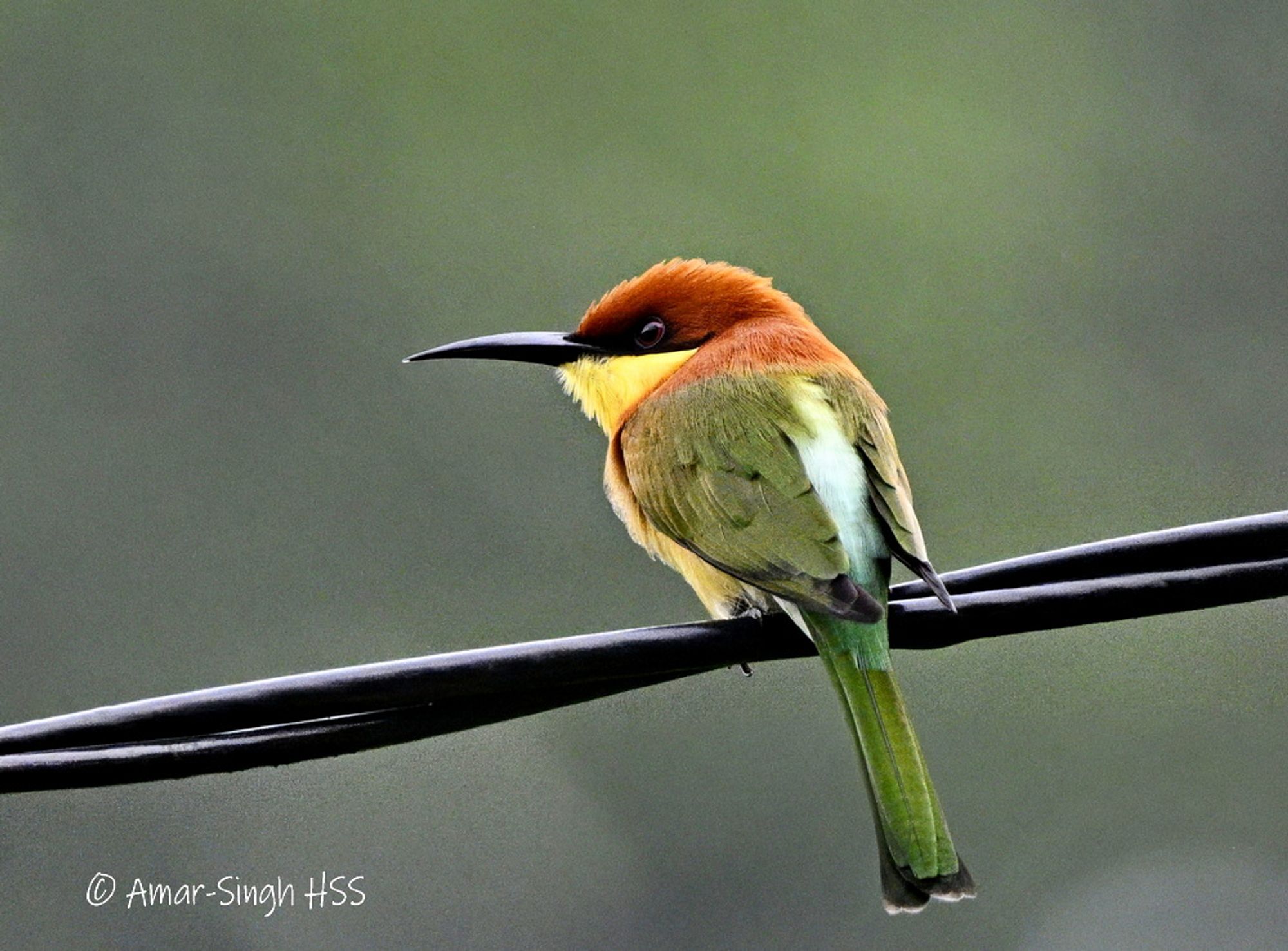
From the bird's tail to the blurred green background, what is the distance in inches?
55.1

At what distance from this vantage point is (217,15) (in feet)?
27.0

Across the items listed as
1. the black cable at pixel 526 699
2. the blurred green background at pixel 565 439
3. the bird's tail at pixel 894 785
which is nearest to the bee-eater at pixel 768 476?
the bird's tail at pixel 894 785

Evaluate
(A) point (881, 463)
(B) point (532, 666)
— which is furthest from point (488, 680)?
(A) point (881, 463)

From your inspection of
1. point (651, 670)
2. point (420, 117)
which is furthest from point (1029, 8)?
point (651, 670)

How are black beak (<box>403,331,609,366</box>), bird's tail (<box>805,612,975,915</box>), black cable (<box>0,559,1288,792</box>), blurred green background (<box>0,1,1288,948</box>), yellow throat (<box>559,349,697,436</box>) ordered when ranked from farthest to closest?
blurred green background (<box>0,1,1288,948</box>) < black beak (<box>403,331,609,366</box>) < yellow throat (<box>559,349,697,436</box>) < bird's tail (<box>805,612,975,915</box>) < black cable (<box>0,559,1288,792</box>)

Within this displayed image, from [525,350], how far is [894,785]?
1355mm

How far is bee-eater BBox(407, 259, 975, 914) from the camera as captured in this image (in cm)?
197

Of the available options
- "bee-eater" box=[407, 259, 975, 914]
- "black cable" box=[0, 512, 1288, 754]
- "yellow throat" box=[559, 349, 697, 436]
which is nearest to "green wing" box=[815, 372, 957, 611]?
"bee-eater" box=[407, 259, 975, 914]

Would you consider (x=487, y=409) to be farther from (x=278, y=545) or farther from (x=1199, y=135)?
(x=1199, y=135)

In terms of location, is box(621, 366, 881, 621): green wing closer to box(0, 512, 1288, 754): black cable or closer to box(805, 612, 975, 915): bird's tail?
box(805, 612, 975, 915): bird's tail

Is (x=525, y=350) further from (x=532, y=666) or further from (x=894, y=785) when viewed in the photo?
(x=532, y=666)

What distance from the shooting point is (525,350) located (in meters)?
3.04

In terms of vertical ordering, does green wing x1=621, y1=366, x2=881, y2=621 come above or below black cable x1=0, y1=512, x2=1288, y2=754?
below

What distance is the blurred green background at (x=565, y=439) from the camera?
16.1 ft
